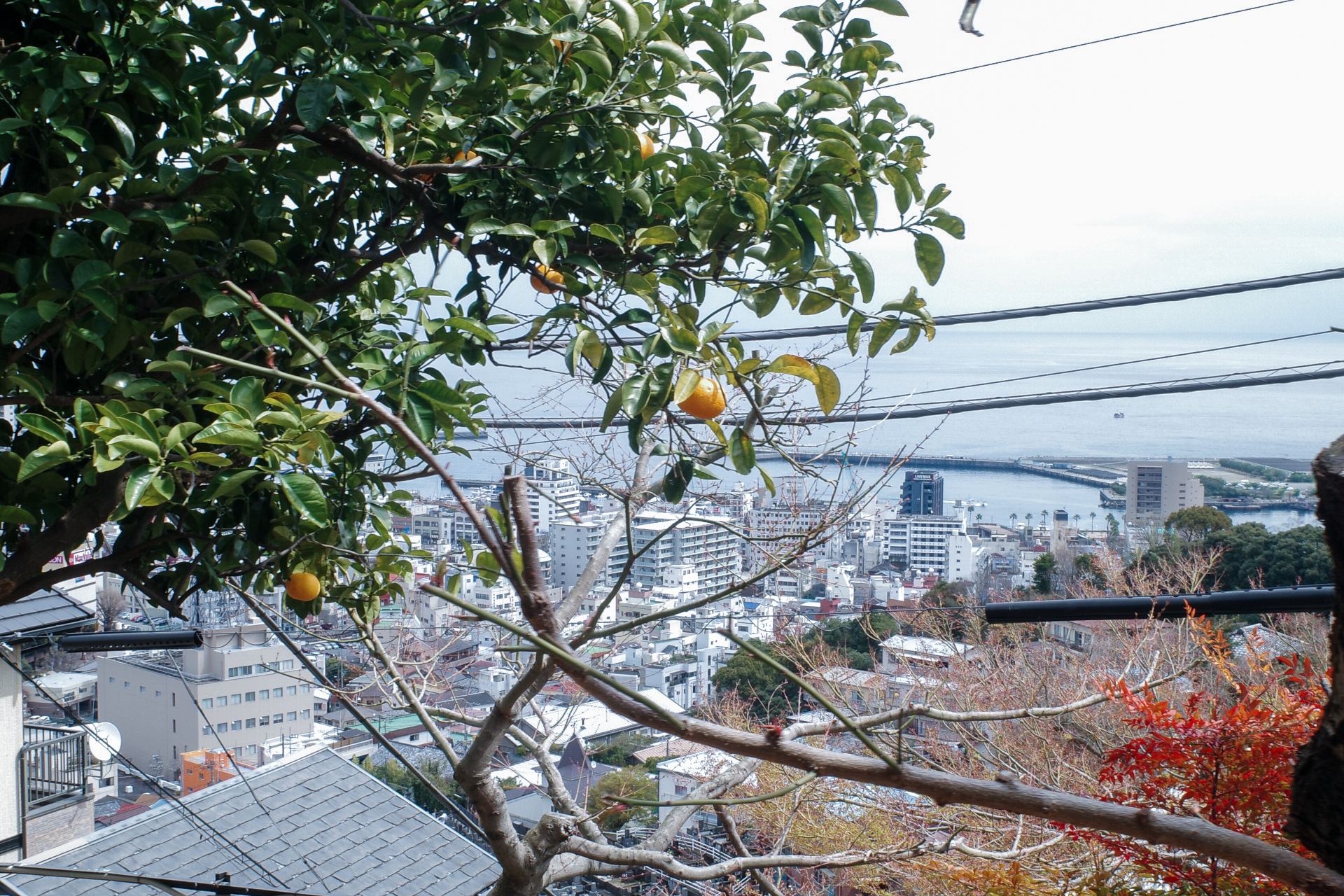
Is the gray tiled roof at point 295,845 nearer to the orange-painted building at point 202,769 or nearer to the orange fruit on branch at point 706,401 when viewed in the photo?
the orange-painted building at point 202,769

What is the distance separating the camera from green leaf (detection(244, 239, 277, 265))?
113 centimetres

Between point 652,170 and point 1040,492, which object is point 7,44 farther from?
point 1040,492

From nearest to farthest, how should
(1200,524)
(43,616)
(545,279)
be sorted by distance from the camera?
(545,279) < (43,616) < (1200,524)

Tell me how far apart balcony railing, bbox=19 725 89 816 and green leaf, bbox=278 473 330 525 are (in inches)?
224

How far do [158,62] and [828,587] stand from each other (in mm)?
3923

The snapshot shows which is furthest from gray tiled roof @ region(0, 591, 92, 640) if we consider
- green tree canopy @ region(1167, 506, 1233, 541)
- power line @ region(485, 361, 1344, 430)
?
green tree canopy @ region(1167, 506, 1233, 541)

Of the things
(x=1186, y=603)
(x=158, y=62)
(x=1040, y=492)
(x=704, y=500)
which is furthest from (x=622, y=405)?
(x=1040, y=492)

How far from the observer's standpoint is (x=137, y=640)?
100 inches

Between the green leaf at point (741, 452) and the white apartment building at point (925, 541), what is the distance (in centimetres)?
357

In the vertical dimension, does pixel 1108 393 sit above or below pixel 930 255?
below

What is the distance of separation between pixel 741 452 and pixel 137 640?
2329 mm

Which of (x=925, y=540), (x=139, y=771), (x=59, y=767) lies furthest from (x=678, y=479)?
(x=59, y=767)

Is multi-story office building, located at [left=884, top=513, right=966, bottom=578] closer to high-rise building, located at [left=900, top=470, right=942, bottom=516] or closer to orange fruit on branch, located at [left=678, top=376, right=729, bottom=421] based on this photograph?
high-rise building, located at [left=900, top=470, right=942, bottom=516]

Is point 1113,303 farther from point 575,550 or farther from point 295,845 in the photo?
point 295,845
